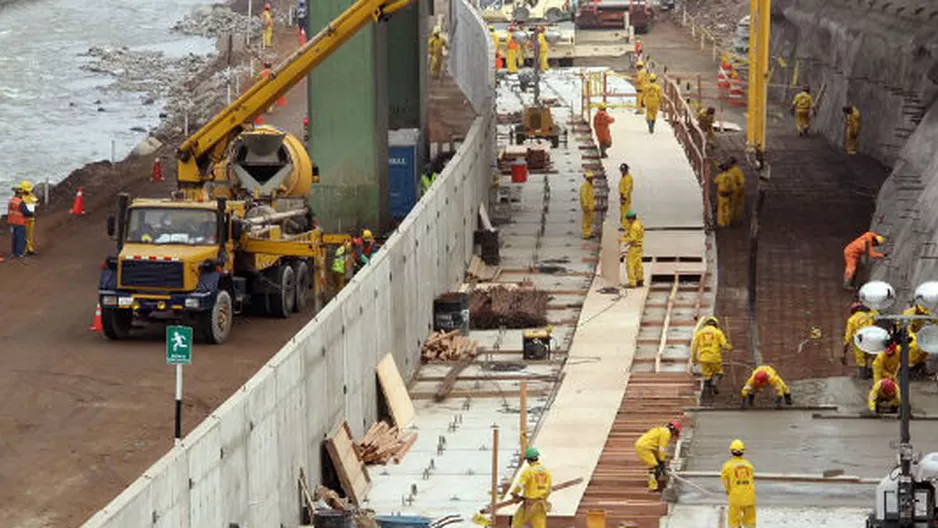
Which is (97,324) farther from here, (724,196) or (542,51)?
(542,51)

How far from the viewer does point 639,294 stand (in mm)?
40406

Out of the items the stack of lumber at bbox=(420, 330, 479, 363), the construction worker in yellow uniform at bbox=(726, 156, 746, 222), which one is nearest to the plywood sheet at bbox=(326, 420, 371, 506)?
the stack of lumber at bbox=(420, 330, 479, 363)

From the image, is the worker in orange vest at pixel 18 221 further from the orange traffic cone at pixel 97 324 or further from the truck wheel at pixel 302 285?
the truck wheel at pixel 302 285

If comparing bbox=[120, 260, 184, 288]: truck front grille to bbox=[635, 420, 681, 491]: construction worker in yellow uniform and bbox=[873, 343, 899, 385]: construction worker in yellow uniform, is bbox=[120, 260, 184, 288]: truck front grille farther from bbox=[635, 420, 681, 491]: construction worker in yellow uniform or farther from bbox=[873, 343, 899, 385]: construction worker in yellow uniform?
bbox=[873, 343, 899, 385]: construction worker in yellow uniform

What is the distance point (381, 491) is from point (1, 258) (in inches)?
750

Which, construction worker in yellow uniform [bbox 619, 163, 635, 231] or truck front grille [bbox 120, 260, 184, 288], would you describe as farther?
construction worker in yellow uniform [bbox 619, 163, 635, 231]

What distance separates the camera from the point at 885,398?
1261 inches

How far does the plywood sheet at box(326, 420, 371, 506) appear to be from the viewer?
28.8m

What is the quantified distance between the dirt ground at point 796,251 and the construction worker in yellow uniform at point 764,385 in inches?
52.1

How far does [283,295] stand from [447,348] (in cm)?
425

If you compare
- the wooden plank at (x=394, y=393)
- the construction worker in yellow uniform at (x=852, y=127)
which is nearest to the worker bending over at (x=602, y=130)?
the construction worker in yellow uniform at (x=852, y=127)

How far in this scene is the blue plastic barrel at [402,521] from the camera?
88.2 feet

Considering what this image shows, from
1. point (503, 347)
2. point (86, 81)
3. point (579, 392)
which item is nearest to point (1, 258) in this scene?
point (503, 347)

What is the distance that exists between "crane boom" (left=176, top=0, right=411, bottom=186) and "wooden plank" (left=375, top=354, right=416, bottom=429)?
1031 centimetres
